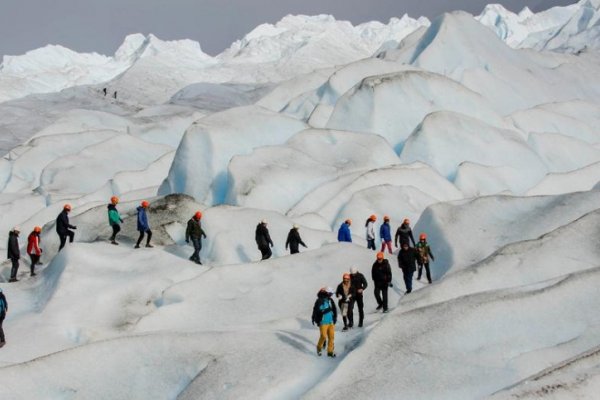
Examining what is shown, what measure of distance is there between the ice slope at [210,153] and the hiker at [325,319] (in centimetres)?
1850

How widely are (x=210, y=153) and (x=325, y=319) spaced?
2052 cm

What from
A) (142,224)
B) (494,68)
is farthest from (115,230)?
(494,68)

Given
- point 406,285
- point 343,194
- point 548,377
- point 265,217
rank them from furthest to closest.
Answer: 1. point 343,194
2. point 265,217
3. point 406,285
4. point 548,377

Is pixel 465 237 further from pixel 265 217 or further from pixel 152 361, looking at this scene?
pixel 152 361

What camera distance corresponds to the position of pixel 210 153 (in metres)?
34.5

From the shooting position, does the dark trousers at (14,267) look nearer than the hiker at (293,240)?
No

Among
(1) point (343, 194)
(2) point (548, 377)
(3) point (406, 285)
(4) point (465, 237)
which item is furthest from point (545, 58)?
(2) point (548, 377)

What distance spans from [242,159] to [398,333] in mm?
19103

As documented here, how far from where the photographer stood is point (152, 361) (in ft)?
54.1

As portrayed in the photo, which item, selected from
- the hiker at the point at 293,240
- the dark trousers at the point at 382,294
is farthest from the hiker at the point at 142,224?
the dark trousers at the point at 382,294

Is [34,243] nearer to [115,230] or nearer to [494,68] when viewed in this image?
[115,230]

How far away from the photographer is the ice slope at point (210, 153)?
112 feet

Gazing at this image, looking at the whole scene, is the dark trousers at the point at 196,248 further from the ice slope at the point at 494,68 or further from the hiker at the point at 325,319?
the ice slope at the point at 494,68

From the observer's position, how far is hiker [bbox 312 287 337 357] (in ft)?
49.5
